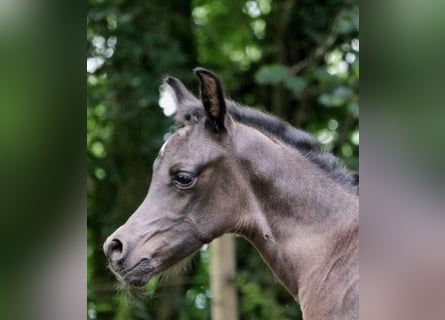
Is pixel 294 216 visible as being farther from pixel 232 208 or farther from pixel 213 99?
pixel 213 99

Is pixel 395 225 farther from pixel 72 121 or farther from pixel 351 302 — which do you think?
pixel 351 302

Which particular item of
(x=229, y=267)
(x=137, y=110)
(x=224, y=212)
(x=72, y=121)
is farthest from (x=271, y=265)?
(x=137, y=110)

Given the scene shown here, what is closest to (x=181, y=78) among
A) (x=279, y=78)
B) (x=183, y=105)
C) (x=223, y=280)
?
(x=279, y=78)

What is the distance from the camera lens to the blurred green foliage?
4.92 meters

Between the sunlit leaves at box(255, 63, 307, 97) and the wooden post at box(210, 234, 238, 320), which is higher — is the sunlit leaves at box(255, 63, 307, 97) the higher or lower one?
the higher one

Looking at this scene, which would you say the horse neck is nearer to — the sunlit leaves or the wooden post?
the wooden post

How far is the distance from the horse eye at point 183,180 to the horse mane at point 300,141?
274 millimetres

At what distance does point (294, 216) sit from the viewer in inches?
79.7

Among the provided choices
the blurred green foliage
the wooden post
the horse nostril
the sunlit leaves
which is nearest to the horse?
the horse nostril

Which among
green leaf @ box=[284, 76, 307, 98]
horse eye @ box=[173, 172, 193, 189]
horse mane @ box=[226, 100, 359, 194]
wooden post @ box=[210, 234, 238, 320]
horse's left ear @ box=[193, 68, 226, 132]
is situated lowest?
wooden post @ box=[210, 234, 238, 320]

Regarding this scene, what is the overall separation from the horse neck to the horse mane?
0.05 metres

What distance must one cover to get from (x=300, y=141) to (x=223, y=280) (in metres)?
2.12

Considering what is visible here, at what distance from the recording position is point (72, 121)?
0.82m

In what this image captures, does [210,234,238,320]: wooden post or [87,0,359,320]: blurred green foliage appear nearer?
[210,234,238,320]: wooden post
